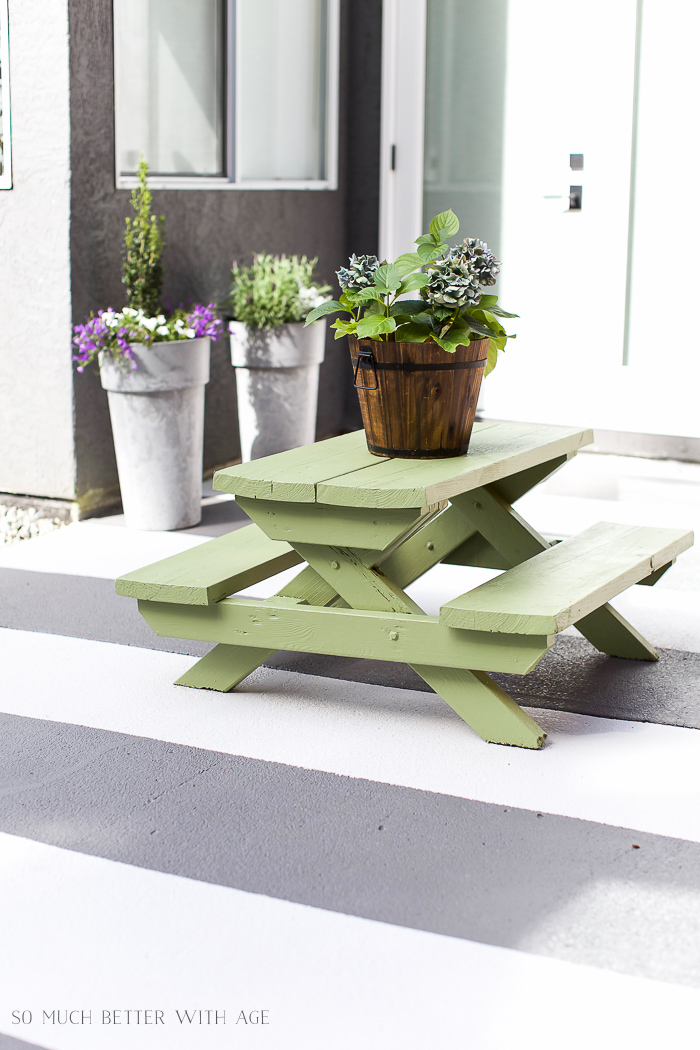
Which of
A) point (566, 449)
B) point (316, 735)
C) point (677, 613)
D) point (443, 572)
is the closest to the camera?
point (316, 735)

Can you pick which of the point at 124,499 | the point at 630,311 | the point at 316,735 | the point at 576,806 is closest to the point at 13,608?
the point at 124,499

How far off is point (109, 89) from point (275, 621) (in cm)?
255

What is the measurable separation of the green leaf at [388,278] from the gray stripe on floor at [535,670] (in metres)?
0.92

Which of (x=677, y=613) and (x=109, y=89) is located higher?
(x=109, y=89)

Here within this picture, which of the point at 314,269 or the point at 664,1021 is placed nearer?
the point at 664,1021

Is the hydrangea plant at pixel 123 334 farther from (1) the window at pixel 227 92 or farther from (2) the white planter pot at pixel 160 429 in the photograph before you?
(1) the window at pixel 227 92

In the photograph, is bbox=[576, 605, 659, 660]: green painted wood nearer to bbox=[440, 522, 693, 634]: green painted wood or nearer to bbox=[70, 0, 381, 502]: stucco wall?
bbox=[440, 522, 693, 634]: green painted wood

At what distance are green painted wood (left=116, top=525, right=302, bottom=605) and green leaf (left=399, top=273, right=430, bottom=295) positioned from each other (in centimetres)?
69

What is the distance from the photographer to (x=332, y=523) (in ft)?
7.83

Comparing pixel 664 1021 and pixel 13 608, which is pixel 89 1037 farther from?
pixel 13 608

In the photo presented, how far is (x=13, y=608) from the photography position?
330 centimetres

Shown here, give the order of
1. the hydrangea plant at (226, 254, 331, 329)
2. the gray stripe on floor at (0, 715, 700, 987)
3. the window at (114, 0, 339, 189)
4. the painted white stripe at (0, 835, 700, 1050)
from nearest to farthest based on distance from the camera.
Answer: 1. the painted white stripe at (0, 835, 700, 1050)
2. the gray stripe on floor at (0, 715, 700, 987)
3. the window at (114, 0, 339, 189)
4. the hydrangea plant at (226, 254, 331, 329)

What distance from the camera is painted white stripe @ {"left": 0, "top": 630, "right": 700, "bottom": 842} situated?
2.18m

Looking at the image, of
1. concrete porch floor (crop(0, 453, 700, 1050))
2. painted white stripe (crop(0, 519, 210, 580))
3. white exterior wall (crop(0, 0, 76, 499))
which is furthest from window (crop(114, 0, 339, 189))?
concrete porch floor (crop(0, 453, 700, 1050))
